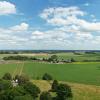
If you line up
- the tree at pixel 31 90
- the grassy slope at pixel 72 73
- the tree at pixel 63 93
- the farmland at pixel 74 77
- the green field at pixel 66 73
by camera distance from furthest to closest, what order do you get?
the green field at pixel 66 73, the grassy slope at pixel 72 73, the farmland at pixel 74 77, the tree at pixel 31 90, the tree at pixel 63 93

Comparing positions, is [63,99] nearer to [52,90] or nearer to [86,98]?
[86,98]

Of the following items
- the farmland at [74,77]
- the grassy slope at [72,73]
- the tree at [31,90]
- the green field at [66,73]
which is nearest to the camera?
the tree at [31,90]

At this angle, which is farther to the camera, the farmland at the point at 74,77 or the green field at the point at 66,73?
the green field at the point at 66,73

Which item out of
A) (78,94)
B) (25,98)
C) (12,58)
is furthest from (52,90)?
(12,58)

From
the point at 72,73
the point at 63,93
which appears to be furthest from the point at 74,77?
the point at 63,93

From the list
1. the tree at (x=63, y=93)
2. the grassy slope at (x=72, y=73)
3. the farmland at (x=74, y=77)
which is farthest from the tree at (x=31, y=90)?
the grassy slope at (x=72, y=73)

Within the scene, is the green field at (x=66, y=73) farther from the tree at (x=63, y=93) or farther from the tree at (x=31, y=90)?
the tree at (x=31, y=90)

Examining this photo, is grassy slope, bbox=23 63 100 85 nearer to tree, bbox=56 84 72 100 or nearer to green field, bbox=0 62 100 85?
green field, bbox=0 62 100 85

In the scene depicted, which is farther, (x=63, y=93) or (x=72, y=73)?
(x=72, y=73)

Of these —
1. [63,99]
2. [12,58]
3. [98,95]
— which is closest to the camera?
[63,99]

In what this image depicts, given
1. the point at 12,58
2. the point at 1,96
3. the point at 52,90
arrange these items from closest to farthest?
the point at 1,96
the point at 52,90
the point at 12,58

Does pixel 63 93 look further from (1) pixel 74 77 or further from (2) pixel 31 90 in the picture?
(1) pixel 74 77
